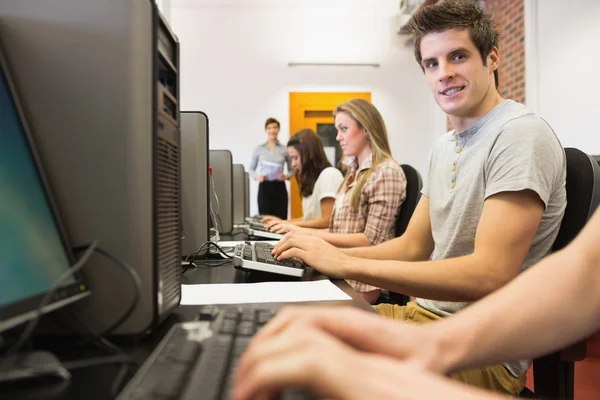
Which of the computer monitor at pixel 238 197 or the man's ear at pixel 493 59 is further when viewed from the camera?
the computer monitor at pixel 238 197

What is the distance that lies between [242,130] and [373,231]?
4049 mm

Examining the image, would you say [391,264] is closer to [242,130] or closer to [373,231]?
[373,231]

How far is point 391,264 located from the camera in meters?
0.96

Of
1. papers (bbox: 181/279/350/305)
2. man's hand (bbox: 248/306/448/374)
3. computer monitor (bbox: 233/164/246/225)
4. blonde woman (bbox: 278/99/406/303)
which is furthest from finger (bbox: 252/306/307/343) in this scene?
computer monitor (bbox: 233/164/246/225)

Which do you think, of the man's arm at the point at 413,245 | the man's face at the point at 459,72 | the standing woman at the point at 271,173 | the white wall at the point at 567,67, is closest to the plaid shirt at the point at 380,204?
the man's arm at the point at 413,245

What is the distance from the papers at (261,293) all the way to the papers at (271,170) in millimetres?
4239

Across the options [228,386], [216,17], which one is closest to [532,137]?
[228,386]

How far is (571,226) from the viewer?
0.88 meters

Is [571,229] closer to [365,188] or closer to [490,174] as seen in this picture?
[490,174]

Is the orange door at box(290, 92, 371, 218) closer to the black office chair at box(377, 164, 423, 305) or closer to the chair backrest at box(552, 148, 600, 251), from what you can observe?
the black office chair at box(377, 164, 423, 305)

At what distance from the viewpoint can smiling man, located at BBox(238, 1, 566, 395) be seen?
0.88 m

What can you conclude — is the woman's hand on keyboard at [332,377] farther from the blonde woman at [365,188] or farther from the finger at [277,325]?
the blonde woman at [365,188]

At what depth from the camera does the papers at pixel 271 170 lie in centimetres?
513

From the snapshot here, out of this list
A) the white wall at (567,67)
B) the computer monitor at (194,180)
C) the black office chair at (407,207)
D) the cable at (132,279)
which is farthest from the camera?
the white wall at (567,67)
